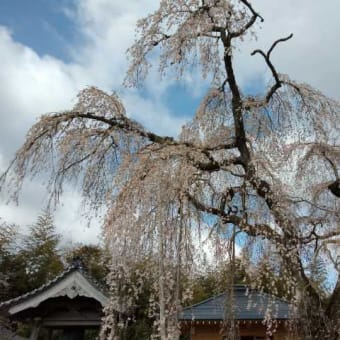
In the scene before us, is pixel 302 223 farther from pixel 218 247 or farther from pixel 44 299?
pixel 44 299

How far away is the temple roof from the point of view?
5.94 m

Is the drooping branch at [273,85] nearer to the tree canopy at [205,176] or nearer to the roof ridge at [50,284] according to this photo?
the tree canopy at [205,176]

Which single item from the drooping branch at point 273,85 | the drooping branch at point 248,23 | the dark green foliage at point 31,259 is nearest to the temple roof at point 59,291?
the drooping branch at point 273,85

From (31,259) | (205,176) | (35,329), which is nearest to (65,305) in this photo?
(35,329)

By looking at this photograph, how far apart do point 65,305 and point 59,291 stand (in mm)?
403

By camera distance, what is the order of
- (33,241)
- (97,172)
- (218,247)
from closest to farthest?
(218,247) < (97,172) < (33,241)

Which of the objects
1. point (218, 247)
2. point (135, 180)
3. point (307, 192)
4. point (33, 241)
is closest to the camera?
point (135, 180)

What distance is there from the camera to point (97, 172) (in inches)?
193

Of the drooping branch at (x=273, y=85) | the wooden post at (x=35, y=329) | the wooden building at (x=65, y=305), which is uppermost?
the drooping branch at (x=273, y=85)

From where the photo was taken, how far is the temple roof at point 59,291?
5.94 m

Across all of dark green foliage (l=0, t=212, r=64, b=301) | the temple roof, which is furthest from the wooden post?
dark green foliage (l=0, t=212, r=64, b=301)

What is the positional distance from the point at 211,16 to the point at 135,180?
2127 mm

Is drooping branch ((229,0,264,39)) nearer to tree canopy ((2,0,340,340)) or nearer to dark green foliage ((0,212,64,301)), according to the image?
tree canopy ((2,0,340,340))

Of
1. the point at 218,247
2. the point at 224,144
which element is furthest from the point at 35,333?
the point at 224,144
